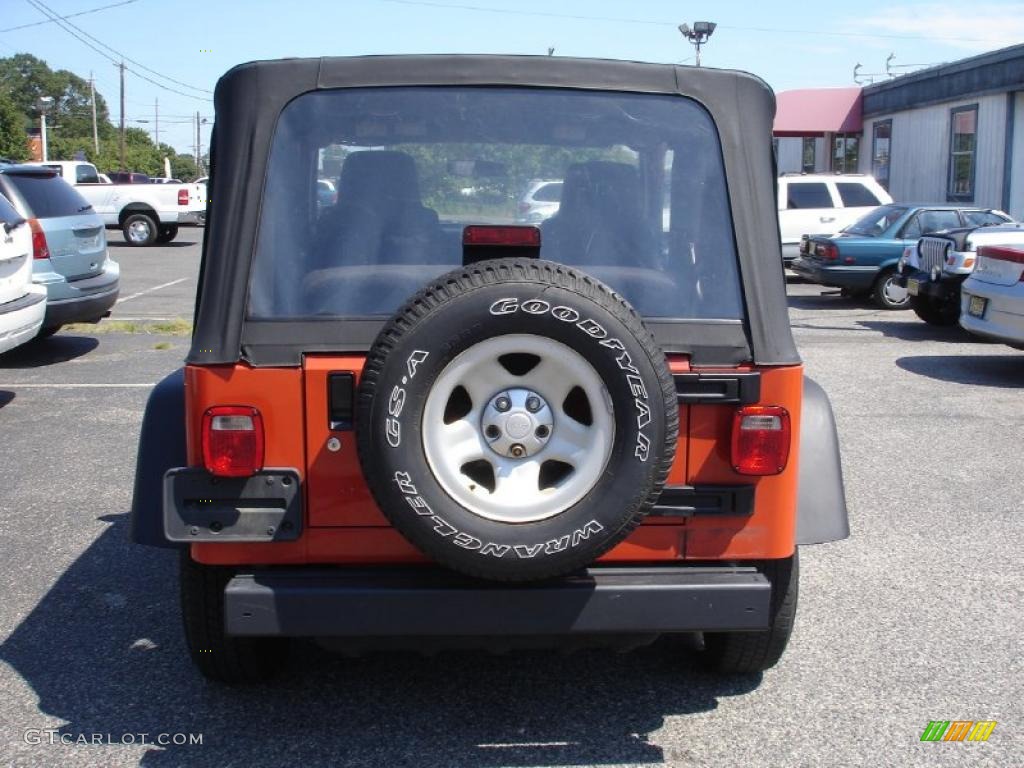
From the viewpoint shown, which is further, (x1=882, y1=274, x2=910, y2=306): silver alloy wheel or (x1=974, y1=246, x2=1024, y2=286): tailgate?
(x1=882, y1=274, x2=910, y2=306): silver alloy wheel

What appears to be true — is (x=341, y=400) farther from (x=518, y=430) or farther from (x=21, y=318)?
Result: (x=21, y=318)

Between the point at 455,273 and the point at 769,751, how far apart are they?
1756 millimetres

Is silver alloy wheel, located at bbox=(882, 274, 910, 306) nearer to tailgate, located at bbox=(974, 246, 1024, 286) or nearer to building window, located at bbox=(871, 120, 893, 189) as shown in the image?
tailgate, located at bbox=(974, 246, 1024, 286)

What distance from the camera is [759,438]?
3398 mm

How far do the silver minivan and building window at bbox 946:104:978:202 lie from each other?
18.4 meters

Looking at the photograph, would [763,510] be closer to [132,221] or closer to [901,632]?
[901,632]

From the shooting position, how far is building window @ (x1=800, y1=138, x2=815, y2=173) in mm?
34844

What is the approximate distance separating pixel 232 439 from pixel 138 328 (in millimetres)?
10521

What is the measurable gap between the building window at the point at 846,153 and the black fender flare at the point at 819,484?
29.9 m

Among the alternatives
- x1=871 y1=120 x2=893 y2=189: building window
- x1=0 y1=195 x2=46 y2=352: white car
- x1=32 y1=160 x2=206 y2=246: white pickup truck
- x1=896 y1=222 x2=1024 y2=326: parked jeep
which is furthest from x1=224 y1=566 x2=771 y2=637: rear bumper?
x1=871 y1=120 x2=893 y2=189: building window

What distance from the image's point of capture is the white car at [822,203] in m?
20.1

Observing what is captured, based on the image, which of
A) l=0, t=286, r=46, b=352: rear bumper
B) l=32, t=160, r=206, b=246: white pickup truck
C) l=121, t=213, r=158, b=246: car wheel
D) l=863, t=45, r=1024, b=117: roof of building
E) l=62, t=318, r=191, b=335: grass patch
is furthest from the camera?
l=121, t=213, r=158, b=246: car wheel

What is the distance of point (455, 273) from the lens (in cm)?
308

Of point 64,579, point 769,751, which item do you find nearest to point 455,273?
point 769,751
